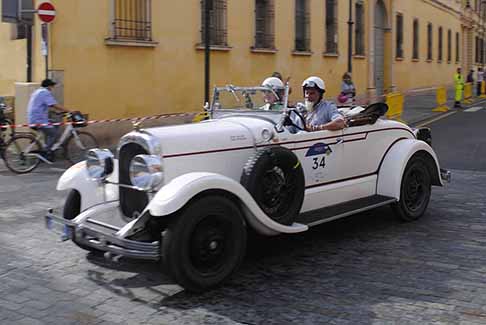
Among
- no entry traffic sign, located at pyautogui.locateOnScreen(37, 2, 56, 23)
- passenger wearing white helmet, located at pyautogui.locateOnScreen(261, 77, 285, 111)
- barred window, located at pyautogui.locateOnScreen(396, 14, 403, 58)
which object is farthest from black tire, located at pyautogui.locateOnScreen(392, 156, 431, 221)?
barred window, located at pyautogui.locateOnScreen(396, 14, 403, 58)

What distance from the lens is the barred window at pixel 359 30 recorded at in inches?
1060

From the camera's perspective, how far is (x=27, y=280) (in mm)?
5199

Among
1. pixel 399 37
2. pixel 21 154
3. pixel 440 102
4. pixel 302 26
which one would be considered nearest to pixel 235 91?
pixel 21 154

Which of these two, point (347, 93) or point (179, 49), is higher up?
point (179, 49)

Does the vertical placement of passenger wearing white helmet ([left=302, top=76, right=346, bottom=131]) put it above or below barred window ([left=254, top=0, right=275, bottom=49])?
below

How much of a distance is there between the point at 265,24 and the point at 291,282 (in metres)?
15.3

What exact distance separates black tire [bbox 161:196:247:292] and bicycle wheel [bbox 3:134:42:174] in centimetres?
682

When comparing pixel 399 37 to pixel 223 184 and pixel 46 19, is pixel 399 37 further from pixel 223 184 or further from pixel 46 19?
pixel 223 184

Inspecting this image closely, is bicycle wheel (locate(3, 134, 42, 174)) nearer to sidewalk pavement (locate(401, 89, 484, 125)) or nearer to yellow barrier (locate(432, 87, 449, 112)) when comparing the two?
sidewalk pavement (locate(401, 89, 484, 125))

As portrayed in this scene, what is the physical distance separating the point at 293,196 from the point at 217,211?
988mm

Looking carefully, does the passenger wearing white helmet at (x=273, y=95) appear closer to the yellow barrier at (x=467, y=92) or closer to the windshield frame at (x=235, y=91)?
the windshield frame at (x=235, y=91)

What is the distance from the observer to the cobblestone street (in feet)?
14.6

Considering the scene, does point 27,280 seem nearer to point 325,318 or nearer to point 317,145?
point 325,318

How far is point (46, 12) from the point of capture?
475 inches
